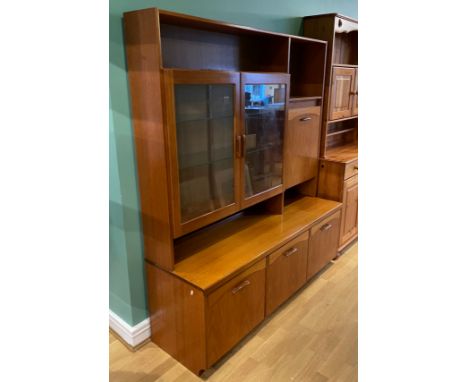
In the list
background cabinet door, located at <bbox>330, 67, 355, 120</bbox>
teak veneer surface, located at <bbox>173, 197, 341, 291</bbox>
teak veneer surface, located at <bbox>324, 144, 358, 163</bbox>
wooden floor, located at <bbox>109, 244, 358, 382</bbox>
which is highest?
background cabinet door, located at <bbox>330, 67, 355, 120</bbox>

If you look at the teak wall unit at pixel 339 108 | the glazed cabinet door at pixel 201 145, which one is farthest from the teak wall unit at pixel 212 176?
the teak wall unit at pixel 339 108

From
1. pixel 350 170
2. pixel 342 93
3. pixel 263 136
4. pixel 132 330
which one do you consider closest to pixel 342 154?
pixel 350 170

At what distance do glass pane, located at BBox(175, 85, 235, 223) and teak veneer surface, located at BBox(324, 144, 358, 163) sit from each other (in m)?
Answer: 1.34

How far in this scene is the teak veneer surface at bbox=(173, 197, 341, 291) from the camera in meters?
1.88

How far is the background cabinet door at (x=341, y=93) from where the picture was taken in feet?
9.73

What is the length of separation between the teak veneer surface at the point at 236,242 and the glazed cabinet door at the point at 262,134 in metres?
0.22

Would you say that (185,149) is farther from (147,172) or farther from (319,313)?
(319,313)

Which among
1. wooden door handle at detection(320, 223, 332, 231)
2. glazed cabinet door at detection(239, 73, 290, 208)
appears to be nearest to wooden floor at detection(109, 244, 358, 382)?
wooden door handle at detection(320, 223, 332, 231)

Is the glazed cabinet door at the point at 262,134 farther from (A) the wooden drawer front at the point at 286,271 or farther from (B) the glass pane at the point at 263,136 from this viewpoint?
(A) the wooden drawer front at the point at 286,271

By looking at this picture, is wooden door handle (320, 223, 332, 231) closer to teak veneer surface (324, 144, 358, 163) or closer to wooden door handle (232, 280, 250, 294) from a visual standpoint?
teak veneer surface (324, 144, 358, 163)

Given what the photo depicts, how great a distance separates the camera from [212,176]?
2021 mm

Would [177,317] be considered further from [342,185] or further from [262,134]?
[342,185]

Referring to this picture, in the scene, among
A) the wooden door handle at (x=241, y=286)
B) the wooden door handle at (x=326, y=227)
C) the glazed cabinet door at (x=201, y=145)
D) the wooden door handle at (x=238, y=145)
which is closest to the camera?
the glazed cabinet door at (x=201, y=145)
